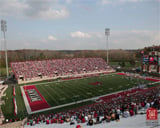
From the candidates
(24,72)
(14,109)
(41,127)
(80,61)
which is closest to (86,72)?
(80,61)

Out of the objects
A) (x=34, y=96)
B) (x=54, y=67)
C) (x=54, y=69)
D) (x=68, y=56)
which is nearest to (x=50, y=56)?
(x=68, y=56)

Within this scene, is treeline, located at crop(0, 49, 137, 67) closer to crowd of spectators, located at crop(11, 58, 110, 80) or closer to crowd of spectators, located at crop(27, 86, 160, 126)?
crowd of spectators, located at crop(11, 58, 110, 80)

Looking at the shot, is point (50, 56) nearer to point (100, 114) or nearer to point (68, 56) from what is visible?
point (68, 56)

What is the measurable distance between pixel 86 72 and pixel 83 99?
1889 centimetres

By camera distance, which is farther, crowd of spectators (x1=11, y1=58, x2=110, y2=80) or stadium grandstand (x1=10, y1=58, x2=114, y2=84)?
crowd of spectators (x1=11, y1=58, x2=110, y2=80)

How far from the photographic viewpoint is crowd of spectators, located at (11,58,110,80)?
30016 millimetres

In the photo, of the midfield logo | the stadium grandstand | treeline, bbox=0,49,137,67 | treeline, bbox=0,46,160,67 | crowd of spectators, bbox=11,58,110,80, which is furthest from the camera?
treeline, bbox=0,49,137,67

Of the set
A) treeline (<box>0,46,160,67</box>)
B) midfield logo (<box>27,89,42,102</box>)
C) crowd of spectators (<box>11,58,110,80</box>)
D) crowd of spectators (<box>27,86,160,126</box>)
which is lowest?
midfield logo (<box>27,89,42,102</box>)

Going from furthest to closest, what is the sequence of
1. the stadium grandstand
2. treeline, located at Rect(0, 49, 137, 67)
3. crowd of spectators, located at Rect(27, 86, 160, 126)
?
treeline, located at Rect(0, 49, 137, 67) < the stadium grandstand < crowd of spectators, located at Rect(27, 86, 160, 126)

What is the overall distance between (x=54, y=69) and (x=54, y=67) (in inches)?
36.9

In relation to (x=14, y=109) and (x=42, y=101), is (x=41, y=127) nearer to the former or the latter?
(x=14, y=109)

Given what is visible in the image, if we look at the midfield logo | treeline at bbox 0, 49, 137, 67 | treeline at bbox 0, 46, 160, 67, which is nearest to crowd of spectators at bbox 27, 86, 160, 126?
the midfield logo

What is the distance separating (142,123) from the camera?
620 cm

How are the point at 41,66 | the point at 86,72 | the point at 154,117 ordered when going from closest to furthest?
the point at 154,117
the point at 41,66
the point at 86,72
